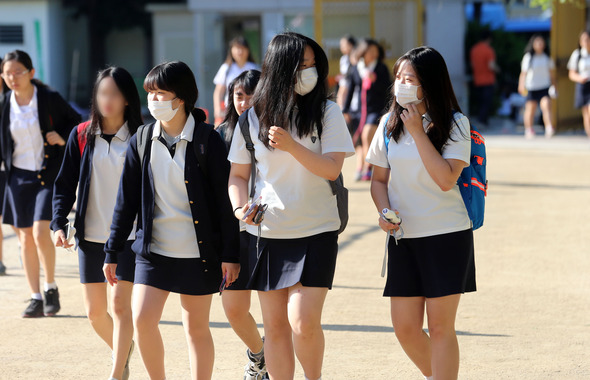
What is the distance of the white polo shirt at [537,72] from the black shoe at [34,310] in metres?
12.6

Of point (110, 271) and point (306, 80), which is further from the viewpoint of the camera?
point (110, 271)

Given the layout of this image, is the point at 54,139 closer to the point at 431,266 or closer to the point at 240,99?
the point at 240,99

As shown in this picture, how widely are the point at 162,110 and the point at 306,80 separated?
68 centimetres

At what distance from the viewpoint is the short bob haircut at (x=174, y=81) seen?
4.21 metres

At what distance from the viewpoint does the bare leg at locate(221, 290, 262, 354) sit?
15.7ft

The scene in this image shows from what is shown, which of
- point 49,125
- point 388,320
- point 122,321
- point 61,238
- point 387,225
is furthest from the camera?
point 49,125

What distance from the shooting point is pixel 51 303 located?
639 centimetres

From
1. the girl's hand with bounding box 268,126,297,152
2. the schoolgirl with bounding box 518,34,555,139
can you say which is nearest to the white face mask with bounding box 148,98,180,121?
the girl's hand with bounding box 268,126,297,152

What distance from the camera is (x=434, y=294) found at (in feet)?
13.4

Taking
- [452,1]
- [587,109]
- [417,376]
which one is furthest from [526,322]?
[452,1]

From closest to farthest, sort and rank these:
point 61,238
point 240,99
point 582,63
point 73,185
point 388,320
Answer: point 61,238 < point 73,185 < point 240,99 < point 388,320 < point 582,63

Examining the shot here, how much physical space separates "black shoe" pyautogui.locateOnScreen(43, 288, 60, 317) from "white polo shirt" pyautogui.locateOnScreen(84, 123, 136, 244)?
1.75 metres

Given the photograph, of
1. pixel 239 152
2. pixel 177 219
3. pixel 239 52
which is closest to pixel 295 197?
pixel 239 152

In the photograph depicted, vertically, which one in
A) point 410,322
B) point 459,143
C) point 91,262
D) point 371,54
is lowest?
point 410,322
